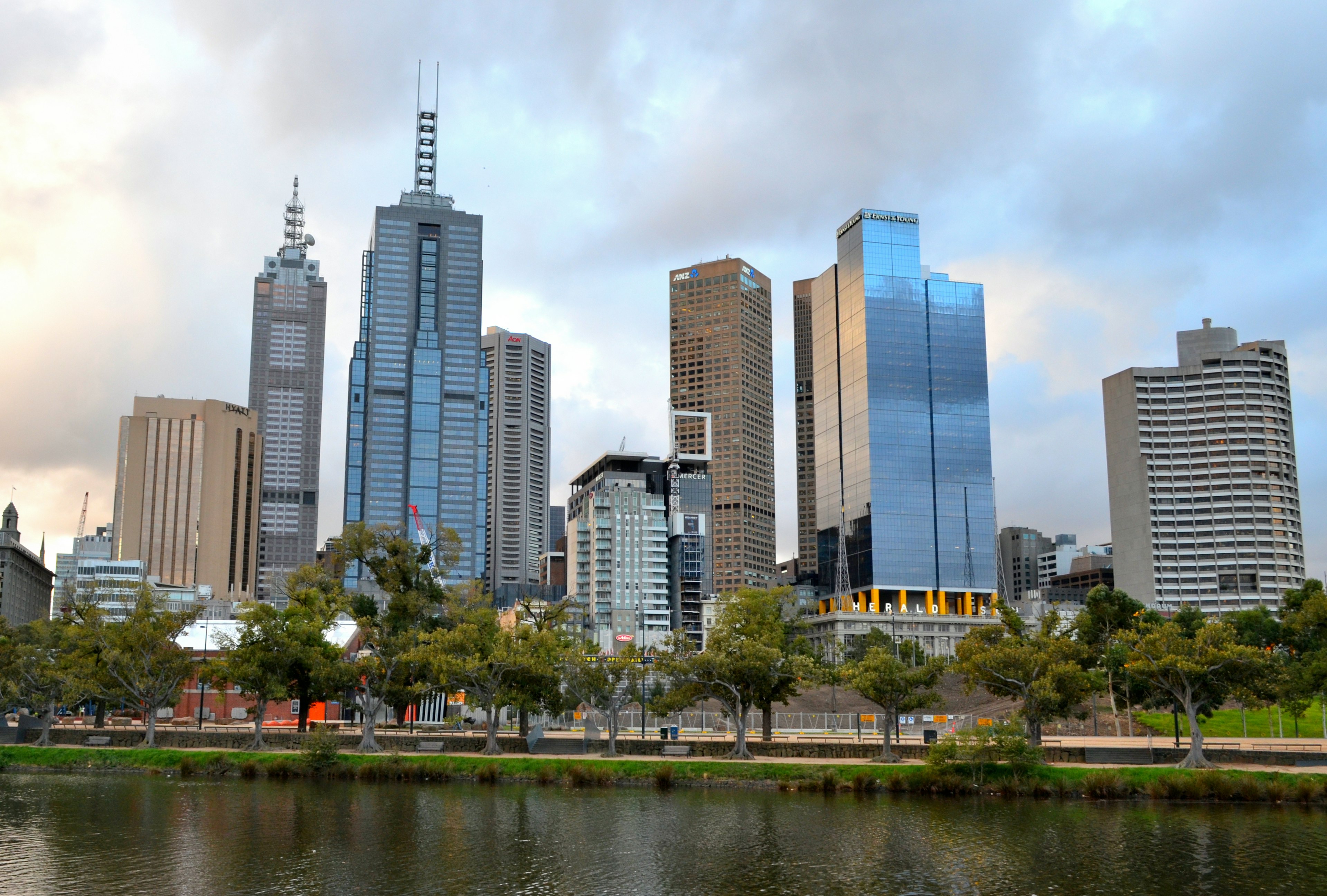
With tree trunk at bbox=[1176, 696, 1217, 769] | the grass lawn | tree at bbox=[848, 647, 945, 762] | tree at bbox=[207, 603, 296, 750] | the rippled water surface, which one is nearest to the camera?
the rippled water surface

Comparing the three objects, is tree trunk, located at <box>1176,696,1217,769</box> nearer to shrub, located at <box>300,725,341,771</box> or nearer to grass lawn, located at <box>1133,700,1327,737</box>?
grass lawn, located at <box>1133,700,1327,737</box>

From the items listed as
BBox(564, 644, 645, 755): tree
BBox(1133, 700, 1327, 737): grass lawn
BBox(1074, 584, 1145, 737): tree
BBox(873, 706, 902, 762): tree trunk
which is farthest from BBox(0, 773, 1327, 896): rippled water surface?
BBox(1074, 584, 1145, 737): tree

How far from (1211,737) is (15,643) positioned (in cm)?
11481

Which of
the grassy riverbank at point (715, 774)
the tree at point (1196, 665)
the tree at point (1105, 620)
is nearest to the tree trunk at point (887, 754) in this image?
the grassy riverbank at point (715, 774)

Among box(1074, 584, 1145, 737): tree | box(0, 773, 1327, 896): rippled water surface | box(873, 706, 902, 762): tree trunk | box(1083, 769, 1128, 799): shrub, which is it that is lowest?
box(0, 773, 1327, 896): rippled water surface

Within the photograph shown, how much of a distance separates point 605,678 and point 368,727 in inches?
801

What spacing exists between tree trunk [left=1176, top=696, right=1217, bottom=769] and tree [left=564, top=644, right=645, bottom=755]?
134ft

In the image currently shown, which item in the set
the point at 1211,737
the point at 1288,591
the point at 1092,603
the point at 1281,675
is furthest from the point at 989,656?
the point at 1288,591

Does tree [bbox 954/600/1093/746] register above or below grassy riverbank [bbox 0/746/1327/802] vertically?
above

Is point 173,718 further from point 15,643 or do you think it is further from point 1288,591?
point 1288,591

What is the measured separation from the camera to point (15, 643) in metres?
111

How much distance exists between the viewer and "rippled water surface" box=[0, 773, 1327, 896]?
4797 centimetres

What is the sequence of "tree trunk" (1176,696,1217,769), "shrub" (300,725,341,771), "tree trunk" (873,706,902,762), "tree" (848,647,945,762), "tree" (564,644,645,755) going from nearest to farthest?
"tree trunk" (1176,696,1217,769) → "tree trunk" (873,706,902,762) → "shrub" (300,725,341,771) → "tree" (848,647,945,762) → "tree" (564,644,645,755)

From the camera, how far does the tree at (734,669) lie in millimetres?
87188
